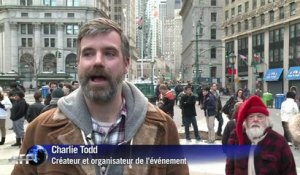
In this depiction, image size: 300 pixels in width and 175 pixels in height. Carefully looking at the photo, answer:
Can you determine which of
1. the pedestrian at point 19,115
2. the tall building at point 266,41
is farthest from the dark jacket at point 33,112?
the tall building at point 266,41

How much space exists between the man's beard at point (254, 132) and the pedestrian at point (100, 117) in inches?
68.5

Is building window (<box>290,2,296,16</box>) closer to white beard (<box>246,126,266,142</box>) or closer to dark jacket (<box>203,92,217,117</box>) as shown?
dark jacket (<box>203,92,217,117</box>)

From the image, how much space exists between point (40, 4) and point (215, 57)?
136 ft

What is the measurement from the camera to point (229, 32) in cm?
7094

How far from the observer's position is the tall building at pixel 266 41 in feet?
160

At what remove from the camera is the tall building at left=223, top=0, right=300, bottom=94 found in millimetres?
48844

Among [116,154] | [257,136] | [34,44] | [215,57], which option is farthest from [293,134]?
[34,44]

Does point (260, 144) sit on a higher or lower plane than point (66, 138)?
lower

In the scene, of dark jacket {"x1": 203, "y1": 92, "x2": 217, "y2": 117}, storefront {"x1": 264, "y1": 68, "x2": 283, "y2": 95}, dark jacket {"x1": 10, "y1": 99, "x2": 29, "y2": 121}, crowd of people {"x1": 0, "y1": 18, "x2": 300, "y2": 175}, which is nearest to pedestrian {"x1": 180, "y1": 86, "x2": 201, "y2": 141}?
dark jacket {"x1": 203, "y1": 92, "x2": 217, "y2": 117}

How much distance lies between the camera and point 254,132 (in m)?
4.05

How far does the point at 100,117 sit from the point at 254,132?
6.98ft

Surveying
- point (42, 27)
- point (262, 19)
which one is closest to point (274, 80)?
point (262, 19)

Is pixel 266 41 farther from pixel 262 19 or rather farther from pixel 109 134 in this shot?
pixel 109 134

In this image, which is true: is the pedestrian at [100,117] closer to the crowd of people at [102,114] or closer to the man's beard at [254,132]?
the crowd of people at [102,114]
